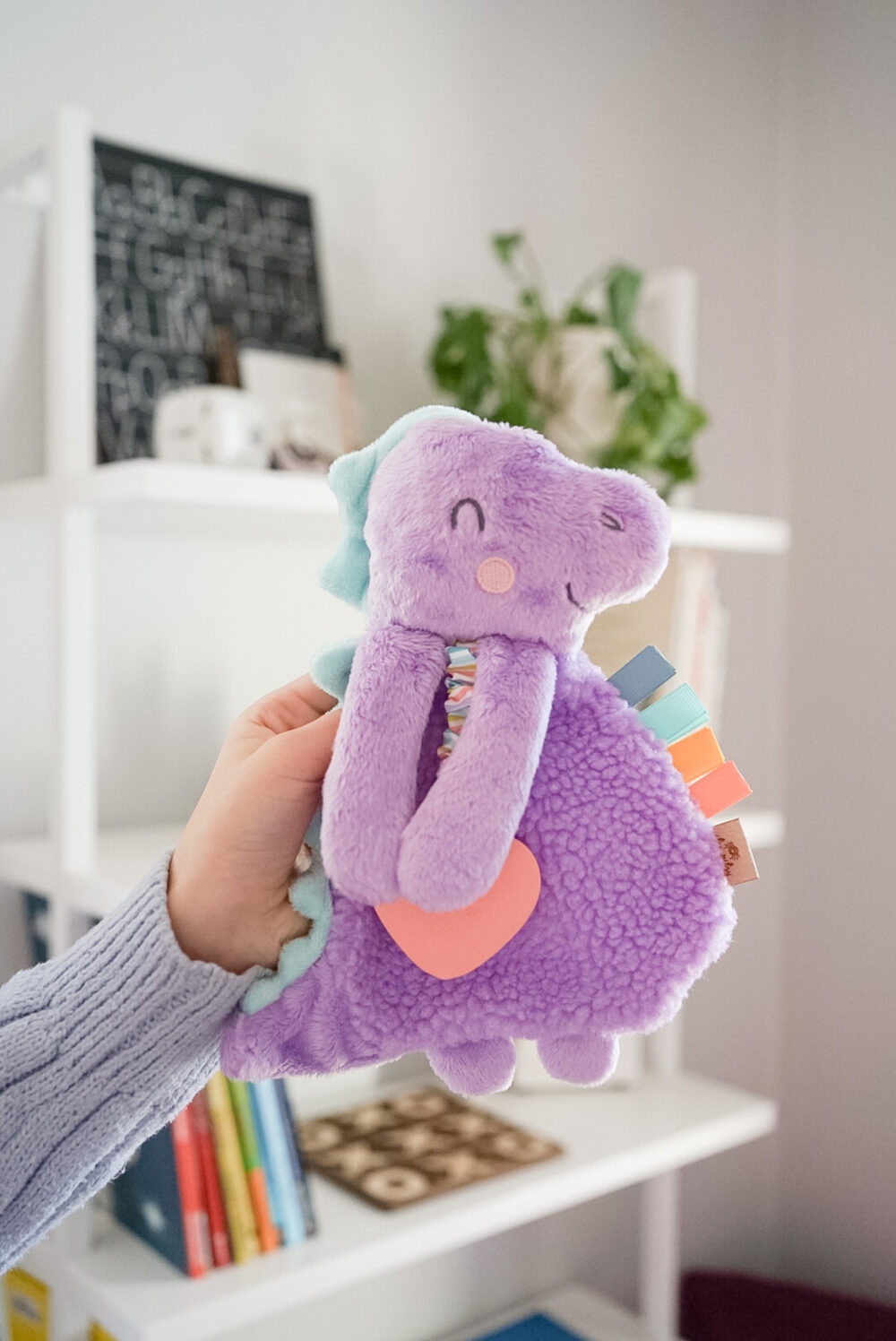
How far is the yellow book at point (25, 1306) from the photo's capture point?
1.10 m

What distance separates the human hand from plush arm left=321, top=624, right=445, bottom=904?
0.03m

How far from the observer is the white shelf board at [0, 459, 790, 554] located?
0.93 meters

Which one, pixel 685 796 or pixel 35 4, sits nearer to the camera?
pixel 685 796

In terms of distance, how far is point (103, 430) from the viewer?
3.81 ft

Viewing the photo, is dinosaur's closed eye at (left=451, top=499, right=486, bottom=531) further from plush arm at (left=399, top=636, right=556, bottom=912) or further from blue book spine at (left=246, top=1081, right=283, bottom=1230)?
blue book spine at (left=246, top=1081, right=283, bottom=1230)

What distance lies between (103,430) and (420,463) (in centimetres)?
80

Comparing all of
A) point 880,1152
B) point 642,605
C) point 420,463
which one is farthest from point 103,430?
point 880,1152

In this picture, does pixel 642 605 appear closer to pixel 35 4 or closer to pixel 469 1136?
pixel 469 1136

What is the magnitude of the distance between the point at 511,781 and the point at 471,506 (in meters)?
0.11

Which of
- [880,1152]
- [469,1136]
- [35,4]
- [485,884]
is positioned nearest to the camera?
[485,884]

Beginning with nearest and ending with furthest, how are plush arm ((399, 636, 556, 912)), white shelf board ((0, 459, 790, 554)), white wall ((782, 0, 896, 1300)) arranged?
plush arm ((399, 636, 556, 912)) < white shelf board ((0, 459, 790, 554)) < white wall ((782, 0, 896, 1300))

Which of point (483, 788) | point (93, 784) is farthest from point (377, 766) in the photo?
point (93, 784)

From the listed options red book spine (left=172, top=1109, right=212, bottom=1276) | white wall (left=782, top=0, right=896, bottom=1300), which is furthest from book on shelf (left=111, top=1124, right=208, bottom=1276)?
white wall (left=782, top=0, right=896, bottom=1300)

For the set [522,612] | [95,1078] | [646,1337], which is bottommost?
[646,1337]
